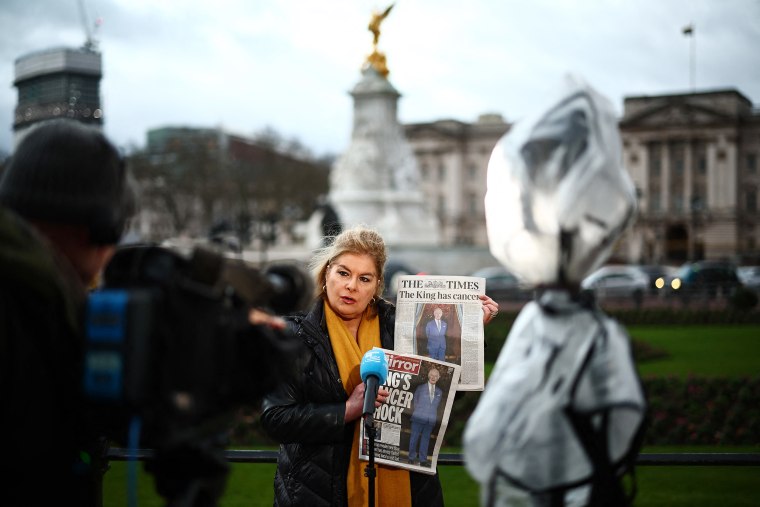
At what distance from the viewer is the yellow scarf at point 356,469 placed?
331 cm

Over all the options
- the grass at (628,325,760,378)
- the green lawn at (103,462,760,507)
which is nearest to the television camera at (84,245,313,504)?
the green lawn at (103,462,760,507)

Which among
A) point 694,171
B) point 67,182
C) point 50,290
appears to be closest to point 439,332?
point 67,182

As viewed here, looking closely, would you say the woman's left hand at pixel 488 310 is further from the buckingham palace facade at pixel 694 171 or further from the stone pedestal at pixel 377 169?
the buckingham palace facade at pixel 694 171

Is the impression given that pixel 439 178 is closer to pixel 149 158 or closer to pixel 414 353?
pixel 149 158

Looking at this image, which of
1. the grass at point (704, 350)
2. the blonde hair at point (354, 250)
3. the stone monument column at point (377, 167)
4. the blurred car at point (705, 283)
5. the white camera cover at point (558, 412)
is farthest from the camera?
the stone monument column at point (377, 167)

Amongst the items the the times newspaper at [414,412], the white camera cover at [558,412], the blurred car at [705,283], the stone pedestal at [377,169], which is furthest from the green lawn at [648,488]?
the stone pedestal at [377,169]

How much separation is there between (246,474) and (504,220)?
6423mm

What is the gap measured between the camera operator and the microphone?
46.0 inches

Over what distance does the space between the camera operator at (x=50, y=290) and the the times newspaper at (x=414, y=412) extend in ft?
4.66

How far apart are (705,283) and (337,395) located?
82.2 ft

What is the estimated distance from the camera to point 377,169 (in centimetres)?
3503

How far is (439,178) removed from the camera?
91.8m

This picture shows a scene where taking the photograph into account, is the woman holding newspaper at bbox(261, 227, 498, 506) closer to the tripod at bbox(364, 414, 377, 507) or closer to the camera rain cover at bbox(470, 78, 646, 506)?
the tripod at bbox(364, 414, 377, 507)

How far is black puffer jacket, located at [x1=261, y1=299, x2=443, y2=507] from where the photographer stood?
3.22m
